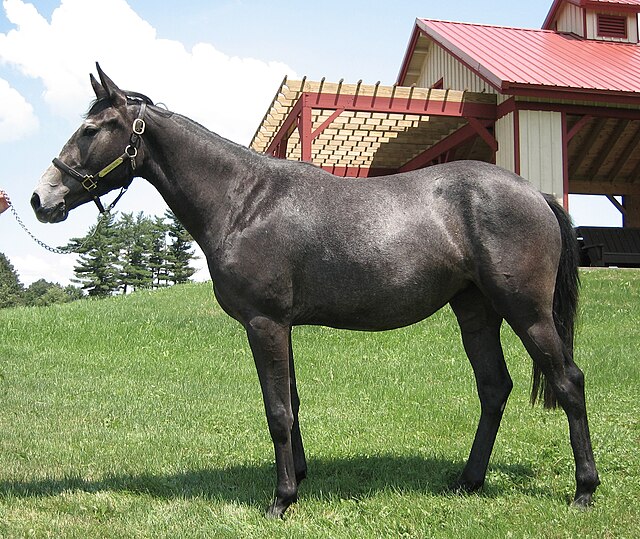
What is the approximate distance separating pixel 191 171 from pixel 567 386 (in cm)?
278

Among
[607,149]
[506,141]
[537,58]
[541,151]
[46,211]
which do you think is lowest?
[46,211]

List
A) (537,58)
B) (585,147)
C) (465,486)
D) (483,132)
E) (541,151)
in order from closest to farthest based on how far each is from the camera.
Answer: (465,486) < (541,151) < (483,132) < (537,58) < (585,147)

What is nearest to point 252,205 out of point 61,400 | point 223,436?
point 223,436

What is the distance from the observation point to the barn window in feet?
70.2

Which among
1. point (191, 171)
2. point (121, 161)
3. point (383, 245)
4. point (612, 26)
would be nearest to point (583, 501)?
point (383, 245)

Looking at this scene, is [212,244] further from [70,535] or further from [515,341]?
[515,341]

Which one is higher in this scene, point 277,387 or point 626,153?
point 626,153

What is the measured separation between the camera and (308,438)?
19.5 feet

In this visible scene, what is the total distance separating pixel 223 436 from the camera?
614 cm

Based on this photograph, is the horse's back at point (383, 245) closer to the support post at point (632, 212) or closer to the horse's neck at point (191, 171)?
the horse's neck at point (191, 171)

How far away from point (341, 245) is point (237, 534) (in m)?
1.80

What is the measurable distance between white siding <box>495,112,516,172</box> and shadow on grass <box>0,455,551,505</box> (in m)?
12.4

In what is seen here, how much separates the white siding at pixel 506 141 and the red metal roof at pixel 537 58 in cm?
102

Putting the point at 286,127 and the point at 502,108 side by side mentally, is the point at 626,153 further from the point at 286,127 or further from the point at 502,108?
the point at 286,127
